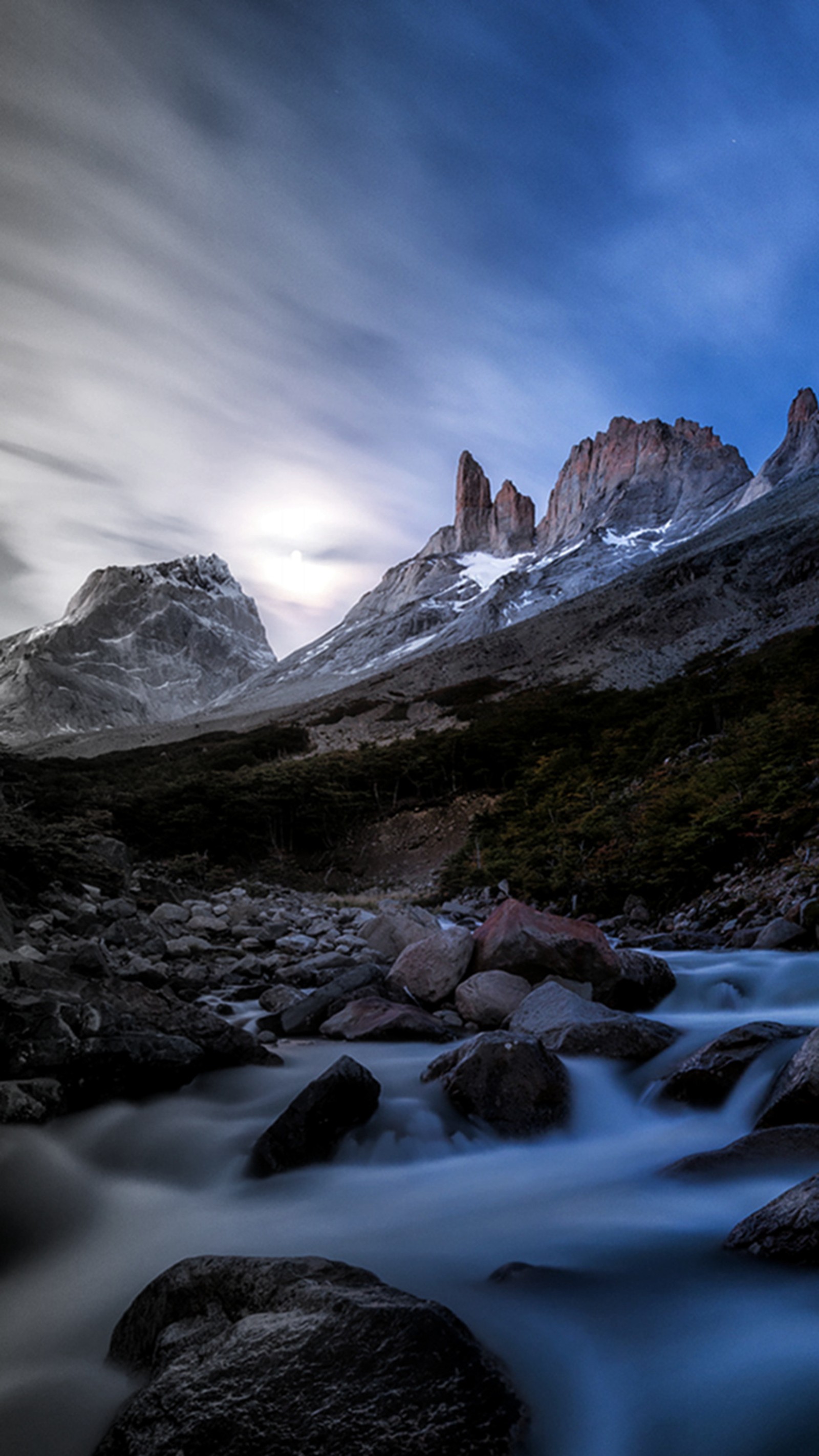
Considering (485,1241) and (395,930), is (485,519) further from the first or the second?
(485,1241)

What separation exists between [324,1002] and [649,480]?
155 m

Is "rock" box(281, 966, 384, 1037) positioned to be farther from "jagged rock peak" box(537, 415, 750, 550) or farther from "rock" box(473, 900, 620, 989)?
"jagged rock peak" box(537, 415, 750, 550)

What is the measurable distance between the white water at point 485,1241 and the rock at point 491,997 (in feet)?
4.74

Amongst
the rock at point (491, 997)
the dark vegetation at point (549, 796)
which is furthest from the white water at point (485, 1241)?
the dark vegetation at point (549, 796)

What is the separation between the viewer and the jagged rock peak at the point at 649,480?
443 feet

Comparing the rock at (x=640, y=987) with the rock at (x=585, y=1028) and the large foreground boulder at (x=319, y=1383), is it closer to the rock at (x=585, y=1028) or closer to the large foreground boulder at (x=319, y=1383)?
the rock at (x=585, y=1028)

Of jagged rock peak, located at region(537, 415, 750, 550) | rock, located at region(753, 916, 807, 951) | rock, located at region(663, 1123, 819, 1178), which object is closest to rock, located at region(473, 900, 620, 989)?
rock, located at region(753, 916, 807, 951)

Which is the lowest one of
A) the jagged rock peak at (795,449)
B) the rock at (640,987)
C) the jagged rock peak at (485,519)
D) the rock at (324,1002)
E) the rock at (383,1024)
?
the rock at (640,987)

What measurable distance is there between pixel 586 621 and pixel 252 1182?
58.8 metres

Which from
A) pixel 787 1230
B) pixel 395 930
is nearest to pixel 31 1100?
pixel 787 1230

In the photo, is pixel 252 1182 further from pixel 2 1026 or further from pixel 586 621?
pixel 586 621

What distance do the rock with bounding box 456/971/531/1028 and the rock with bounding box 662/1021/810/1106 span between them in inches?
84.7

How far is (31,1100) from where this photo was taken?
4559 millimetres

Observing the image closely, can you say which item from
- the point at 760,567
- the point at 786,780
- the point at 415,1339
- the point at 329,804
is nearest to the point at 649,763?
the point at 786,780
